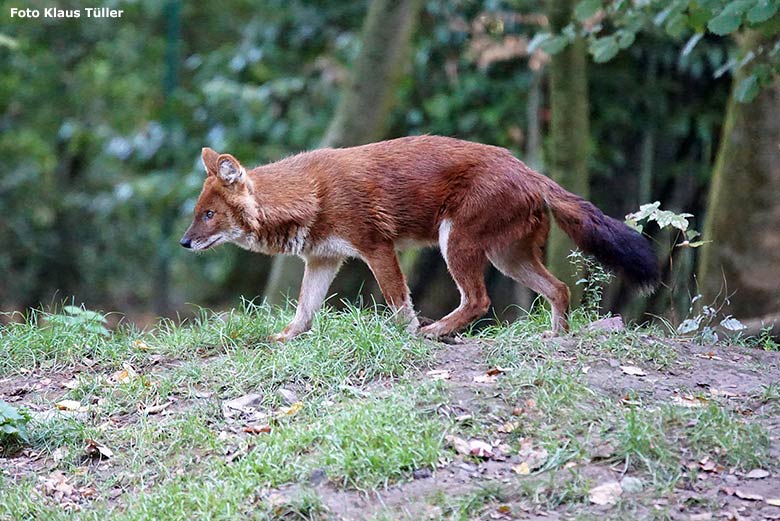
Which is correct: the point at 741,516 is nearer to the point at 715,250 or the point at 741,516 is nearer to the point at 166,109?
the point at 715,250

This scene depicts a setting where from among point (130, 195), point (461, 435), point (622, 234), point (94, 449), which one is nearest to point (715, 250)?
point (622, 234)

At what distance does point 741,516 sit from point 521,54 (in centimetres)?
714

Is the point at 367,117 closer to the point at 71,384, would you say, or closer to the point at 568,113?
the point at 568,113

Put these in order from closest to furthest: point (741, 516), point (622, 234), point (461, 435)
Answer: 1. point (741, 516)
2. point (461, 435)
3. point (622, 234)

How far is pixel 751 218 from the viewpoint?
7.88 m

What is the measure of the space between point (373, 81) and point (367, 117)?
32 centimetres

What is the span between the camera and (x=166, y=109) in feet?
40.0

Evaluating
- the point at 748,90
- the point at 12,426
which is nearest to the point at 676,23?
the point at 748,90

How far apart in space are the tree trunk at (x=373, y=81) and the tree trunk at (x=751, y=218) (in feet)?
9.81

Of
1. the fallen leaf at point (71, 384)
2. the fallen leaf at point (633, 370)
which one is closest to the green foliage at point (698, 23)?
the fallen leaf at point (633, 370)

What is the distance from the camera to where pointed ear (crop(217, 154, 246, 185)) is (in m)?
6.38

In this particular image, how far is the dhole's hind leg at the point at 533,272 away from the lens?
20.6ft

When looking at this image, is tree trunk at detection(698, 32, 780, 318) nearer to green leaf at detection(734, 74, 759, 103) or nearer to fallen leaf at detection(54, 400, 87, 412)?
A: green leaf at detection(734, 74, 759, 103)

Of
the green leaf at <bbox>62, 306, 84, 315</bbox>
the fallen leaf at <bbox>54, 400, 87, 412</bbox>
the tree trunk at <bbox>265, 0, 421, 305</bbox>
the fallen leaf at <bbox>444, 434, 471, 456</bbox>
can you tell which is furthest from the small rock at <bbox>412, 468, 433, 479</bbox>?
the tree trunk at <bbox>265, 0, 421, 305</bbox>
